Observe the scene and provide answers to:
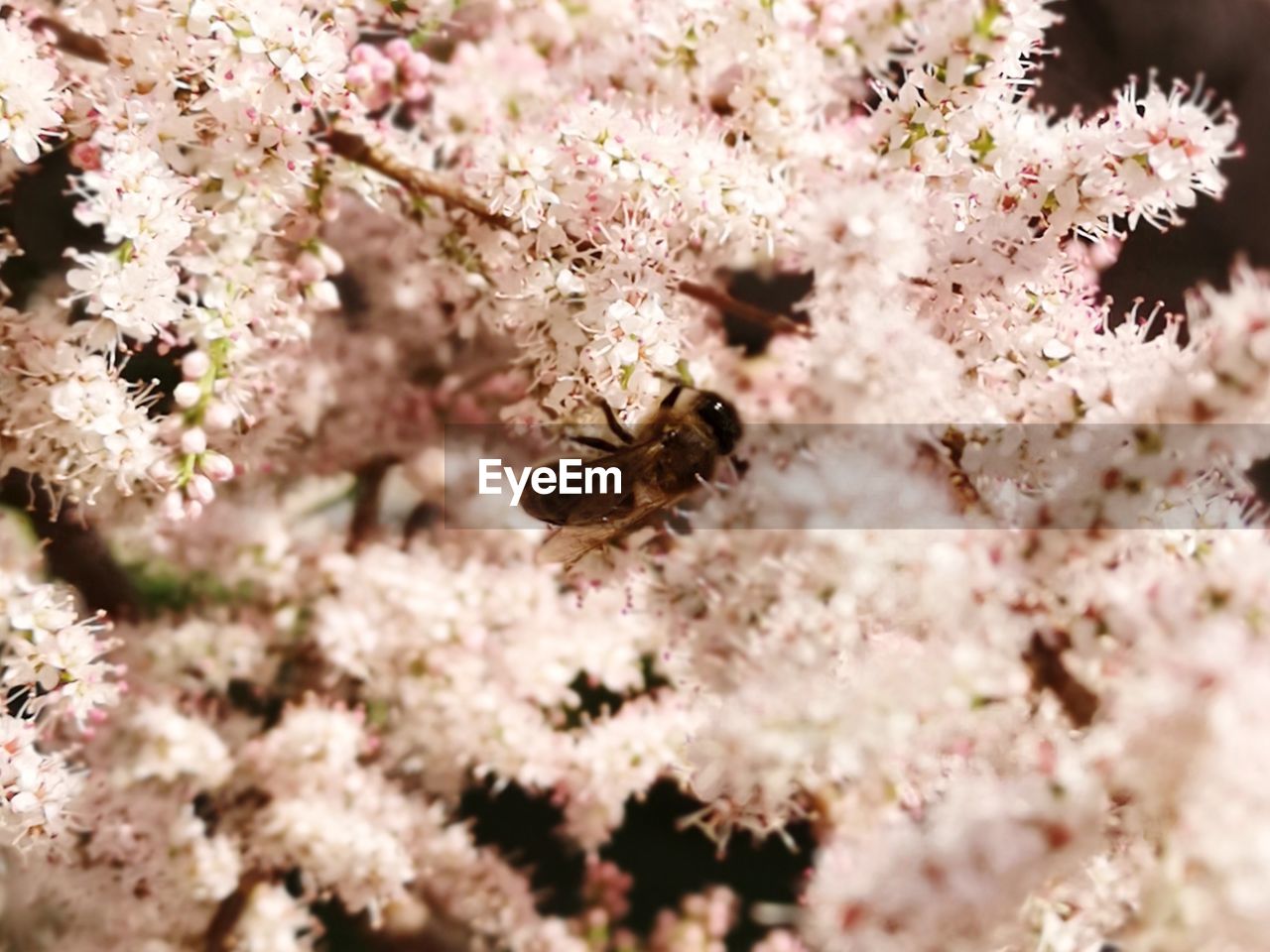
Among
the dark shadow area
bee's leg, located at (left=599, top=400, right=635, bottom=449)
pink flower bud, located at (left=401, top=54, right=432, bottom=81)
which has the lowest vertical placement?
bee's leg, located at (left=599, top=400, right=635, bottom=449)

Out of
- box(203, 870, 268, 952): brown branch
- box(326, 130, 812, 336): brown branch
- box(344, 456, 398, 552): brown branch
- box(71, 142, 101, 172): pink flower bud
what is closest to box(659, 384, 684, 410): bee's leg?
box(326, 130, 812, 336): brown branch

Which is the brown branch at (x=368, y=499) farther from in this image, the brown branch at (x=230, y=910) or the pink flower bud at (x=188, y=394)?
the pink flower bud at (x=188, y=394)

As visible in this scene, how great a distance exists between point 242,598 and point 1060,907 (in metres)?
1.12

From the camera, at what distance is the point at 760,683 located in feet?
3.00

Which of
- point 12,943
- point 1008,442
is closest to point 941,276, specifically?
point 1008,442

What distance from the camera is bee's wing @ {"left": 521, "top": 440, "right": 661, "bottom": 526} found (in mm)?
1077

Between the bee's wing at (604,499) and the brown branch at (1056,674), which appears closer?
the brown branch at (1056,674)

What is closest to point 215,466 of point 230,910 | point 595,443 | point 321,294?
point 321,294

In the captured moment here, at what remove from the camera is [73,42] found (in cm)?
113

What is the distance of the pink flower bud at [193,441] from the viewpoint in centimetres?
96

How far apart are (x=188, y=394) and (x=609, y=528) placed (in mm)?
395

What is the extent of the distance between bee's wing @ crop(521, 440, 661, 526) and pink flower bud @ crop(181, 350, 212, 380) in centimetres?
31

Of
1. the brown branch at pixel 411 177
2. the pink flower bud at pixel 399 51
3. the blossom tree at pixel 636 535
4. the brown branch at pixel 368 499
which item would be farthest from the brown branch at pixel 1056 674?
the brown branch at pixel 368 499

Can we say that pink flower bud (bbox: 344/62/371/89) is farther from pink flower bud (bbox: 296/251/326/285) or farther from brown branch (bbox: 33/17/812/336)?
pink flower bud (bbox: 296/251/326/285)
